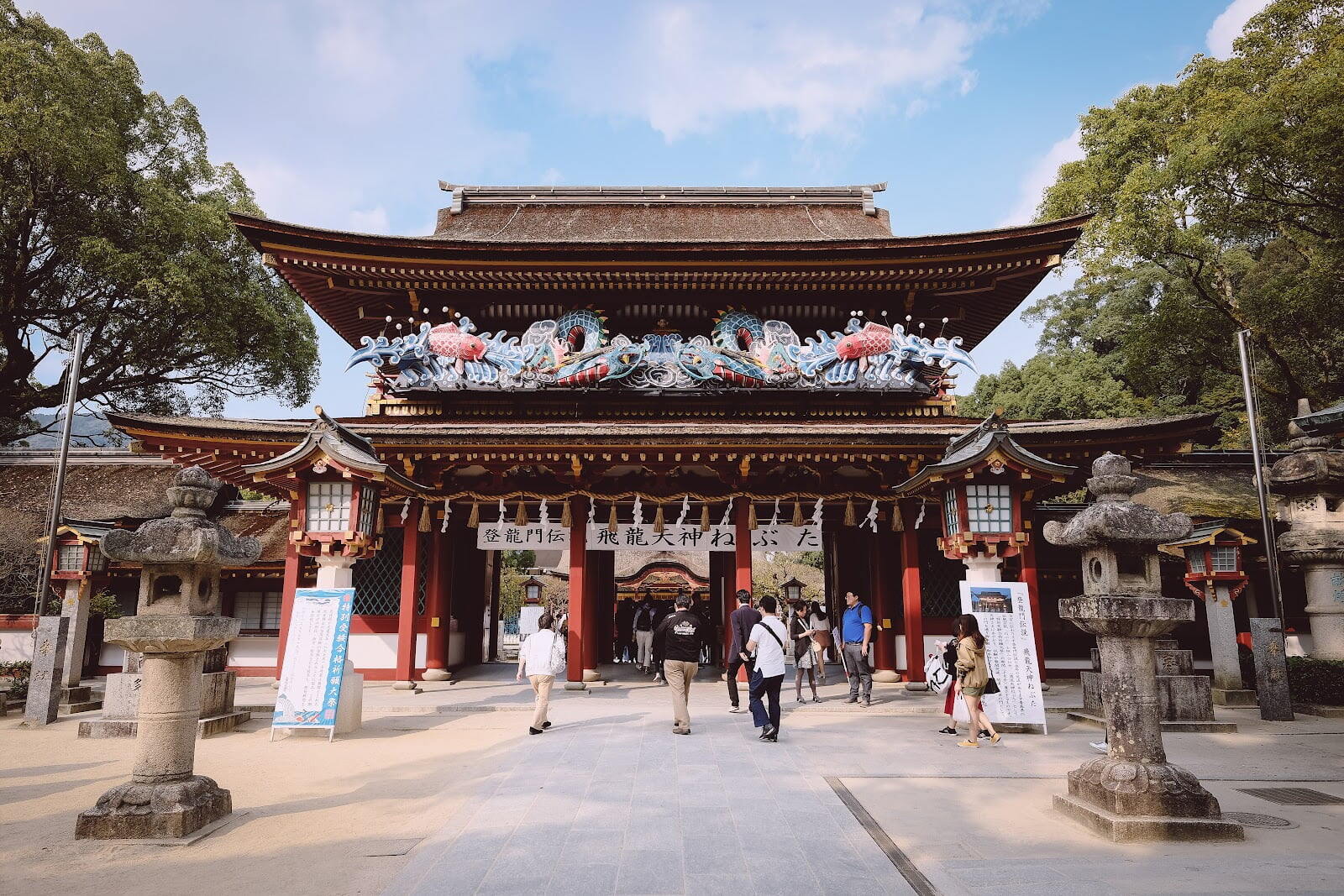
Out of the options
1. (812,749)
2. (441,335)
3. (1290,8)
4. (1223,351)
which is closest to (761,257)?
(441,335)

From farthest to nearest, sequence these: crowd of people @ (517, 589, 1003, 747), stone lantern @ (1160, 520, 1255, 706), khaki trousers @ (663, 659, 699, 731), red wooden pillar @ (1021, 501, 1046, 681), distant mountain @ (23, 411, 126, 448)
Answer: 1. distant mountain @ (23, 411, 126, 448)
2. stone lantern @ (1160, 520, 1255, 706)
3. red wooden pillar @ (1021, 501, 1046, 681)
4. khaki trousers @ (663, 659, 699, 731)
5. crowd of people @ (517, 589, 1003, 747)

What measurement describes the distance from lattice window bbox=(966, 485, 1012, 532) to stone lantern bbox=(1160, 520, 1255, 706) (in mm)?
3873

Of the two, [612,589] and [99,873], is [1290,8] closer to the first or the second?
[612,589]

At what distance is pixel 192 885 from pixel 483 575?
13.3 metres

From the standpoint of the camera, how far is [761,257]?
551 inches

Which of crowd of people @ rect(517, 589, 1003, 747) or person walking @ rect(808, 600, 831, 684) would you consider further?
person walking @ rect(808, 600, 831, 684)

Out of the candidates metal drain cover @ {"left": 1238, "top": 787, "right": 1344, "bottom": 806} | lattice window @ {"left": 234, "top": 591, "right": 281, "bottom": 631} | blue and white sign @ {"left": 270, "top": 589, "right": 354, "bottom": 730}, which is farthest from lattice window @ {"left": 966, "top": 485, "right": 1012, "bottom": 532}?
lattice window @ {"left": 234, "top": 591, "right": 281, "bottom": 631}

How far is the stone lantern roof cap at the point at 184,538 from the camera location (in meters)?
6.01

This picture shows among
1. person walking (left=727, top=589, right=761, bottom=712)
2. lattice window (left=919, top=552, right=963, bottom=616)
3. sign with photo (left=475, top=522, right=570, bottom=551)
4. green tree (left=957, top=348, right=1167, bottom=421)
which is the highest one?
green tree (left=957, top=348, right=1167, bottom=421)

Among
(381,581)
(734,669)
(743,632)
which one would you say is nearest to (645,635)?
(381,581)

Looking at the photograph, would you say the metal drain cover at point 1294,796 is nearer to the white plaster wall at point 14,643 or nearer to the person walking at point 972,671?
the person walking at point 972,671

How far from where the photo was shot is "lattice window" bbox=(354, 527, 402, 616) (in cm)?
1406

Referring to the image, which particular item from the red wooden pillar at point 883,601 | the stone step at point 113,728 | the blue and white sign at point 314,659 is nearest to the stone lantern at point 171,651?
the blue and white sign at point 314,659

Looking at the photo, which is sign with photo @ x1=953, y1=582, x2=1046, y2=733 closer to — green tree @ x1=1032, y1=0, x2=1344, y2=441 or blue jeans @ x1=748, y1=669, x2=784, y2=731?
blue jeans @ x1=748, y1=669, x2=784, y2=731
